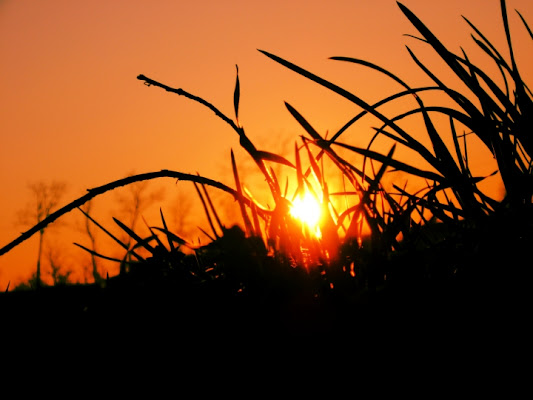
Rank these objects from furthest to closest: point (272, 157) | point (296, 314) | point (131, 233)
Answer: point (131, 233) < point (272, 157) < point (296, 314)

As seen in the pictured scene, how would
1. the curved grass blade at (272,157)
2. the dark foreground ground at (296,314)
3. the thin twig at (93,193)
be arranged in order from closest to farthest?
the dark foreground ground at (296,314)
the thin twig at (93,193)
the curved grass blade at (272,157)

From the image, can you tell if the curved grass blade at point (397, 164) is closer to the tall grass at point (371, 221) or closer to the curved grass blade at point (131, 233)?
the tall grass at point (371, 221)

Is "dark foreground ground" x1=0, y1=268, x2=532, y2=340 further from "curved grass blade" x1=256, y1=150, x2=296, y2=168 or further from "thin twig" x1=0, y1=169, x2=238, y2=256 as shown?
"curved grass blade" x1=256, y1=150, x2=296, y2=168

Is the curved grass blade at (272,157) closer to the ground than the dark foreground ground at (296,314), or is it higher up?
higher up

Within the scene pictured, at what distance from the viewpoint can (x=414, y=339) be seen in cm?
42

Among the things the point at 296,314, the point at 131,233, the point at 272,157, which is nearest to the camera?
the point at 296,314

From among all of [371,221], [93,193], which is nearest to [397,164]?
[371,221]

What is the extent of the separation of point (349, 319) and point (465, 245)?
0.17 meters

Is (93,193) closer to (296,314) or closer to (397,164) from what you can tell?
(296,314)

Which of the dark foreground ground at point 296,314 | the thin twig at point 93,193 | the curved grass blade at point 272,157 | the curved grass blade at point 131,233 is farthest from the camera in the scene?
the curved grass blade at point 131,233

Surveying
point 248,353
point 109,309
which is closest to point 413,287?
point 248,353

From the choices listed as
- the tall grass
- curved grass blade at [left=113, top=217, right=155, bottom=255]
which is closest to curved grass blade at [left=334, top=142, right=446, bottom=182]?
the tall grass

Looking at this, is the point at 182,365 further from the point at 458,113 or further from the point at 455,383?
the point at 458,113

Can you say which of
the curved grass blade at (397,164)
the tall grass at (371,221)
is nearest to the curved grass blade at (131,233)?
the tall grass at (371,221)
